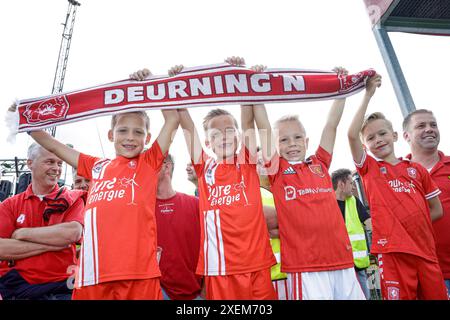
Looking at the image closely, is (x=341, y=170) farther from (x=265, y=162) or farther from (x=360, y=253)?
(x=265, y=162)

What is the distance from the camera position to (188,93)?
2730mm

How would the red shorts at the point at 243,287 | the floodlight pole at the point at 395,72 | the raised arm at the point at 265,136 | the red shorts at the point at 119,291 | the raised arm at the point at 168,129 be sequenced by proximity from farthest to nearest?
the floodlight pole at the point at 395,72, the raised arm at the point at 265,136, the raised arm at the point at 168,129, the red shorts at the point at 243,287, the red shorts at the point at 119,291

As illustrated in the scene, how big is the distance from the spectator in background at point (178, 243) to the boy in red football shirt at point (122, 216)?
611mm

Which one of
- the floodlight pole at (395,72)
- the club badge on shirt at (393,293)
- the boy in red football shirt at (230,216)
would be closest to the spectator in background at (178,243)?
the boy in red football shirt at (230,216)

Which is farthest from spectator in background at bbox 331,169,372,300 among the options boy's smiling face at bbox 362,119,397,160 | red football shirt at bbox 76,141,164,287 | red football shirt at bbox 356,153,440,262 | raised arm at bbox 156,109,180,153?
red football shirt at bbox 76,141,164,287

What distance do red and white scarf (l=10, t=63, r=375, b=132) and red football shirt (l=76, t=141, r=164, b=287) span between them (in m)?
0.59

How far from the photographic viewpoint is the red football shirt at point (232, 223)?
7.19 feet

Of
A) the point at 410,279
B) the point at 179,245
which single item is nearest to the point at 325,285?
the point at 410,279

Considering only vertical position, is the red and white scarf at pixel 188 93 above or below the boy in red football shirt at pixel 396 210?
above

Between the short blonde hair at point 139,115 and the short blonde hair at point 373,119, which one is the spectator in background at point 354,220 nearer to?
the short blonde hair at point 373,119

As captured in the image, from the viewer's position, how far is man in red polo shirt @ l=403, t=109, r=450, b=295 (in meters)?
2.82

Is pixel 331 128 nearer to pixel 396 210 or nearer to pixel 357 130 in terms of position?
pixel 357 130

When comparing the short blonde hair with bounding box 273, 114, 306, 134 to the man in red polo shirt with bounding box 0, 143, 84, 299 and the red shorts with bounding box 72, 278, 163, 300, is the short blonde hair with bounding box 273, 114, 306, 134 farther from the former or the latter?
the man in red polo shirt with bounding box 0, 143, 84, 299

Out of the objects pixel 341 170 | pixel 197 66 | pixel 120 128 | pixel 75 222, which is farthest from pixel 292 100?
pixel 341 170
